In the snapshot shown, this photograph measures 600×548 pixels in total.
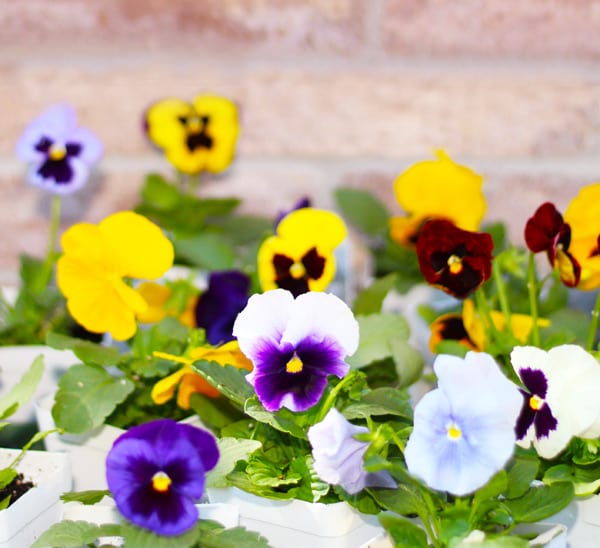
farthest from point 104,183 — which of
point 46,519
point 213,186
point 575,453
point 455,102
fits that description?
point 575,453

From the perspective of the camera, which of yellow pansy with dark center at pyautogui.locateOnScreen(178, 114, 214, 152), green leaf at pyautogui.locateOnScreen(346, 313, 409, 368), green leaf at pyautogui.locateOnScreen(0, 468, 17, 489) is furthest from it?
yellow pansy with dark center at pyautogui.locateOnScreen(178, 114, 214, 152)

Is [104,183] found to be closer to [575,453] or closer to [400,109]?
[400,109]

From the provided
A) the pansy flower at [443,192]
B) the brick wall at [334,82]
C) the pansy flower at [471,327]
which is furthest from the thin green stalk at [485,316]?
the brick wall at [334,82]

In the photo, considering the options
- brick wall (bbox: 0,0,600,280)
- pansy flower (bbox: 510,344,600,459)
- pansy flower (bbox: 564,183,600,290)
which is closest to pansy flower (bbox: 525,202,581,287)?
pansy flower (bbox: 564,183,600,290)

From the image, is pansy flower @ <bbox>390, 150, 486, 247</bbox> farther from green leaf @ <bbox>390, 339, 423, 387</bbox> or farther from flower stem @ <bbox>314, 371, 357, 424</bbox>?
flower stem @ <bbox>314, 371, 357, 424</bbox>

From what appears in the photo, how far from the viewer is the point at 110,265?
74 centimetres

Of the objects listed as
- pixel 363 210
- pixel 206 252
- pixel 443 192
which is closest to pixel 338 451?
pixel 443 192

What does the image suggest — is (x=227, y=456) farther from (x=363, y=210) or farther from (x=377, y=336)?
(x=363, y=210)

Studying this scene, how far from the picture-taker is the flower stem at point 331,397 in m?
0.62

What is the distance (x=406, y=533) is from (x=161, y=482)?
0.52 feet

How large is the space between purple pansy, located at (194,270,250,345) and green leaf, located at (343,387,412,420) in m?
0.21

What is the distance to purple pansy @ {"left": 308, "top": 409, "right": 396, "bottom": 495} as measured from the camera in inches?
22.3

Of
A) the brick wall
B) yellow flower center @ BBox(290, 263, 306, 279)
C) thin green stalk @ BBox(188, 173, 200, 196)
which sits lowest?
yellow flower center @ BBox(290, 263, 306, 279)

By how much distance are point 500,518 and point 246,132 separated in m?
0.74
